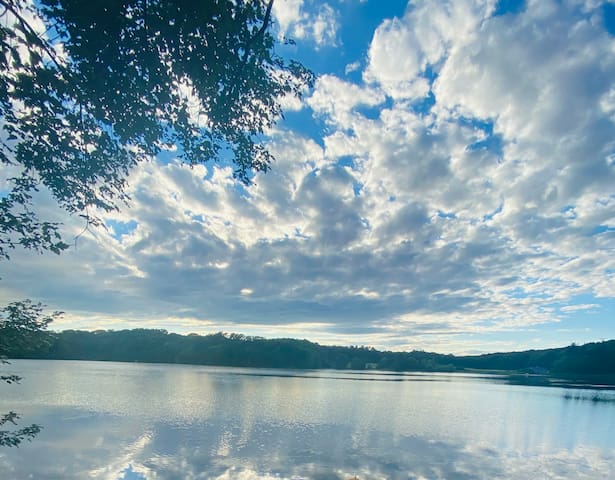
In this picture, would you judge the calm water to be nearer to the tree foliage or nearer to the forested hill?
the tree foliage

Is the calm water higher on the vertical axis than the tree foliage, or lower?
lower

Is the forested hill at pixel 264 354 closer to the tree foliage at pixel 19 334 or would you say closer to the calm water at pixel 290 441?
the calm water at pixel 290 441

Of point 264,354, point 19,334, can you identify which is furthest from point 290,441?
point 264,354

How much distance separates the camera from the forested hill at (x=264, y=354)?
5792 inches

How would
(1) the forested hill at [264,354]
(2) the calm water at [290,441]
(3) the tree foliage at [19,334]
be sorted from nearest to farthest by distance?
(3) the tree foliage at [19,334] → (2) the calm water at [290,441] → (1) the forested hill at [264,354]

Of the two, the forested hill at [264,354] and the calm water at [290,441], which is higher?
the forested hill at [264,354]

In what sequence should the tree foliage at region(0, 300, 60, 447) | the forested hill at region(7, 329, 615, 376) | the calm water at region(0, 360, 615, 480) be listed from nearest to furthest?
the tree foliage at region(0, 300, 60, 447) → the calm water at region(0, 360, 615, 480) → the forested hill at region(7, 329, 615, 376)

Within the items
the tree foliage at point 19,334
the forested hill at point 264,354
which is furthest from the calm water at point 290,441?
the forested hill at point 264,354

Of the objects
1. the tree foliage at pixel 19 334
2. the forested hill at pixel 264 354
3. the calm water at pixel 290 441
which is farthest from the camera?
the forested hill at pixel 264 354

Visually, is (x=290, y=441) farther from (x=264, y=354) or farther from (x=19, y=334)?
(x=264, y=354)

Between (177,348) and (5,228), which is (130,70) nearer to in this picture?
(5,228)

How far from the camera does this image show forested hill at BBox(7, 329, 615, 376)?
147 m

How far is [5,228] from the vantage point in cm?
645

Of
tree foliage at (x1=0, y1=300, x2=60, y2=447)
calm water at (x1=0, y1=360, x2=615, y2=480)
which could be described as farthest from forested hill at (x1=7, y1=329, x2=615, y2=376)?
tree foliage at (x1=0, y1=300, x2=60, y2=447)
